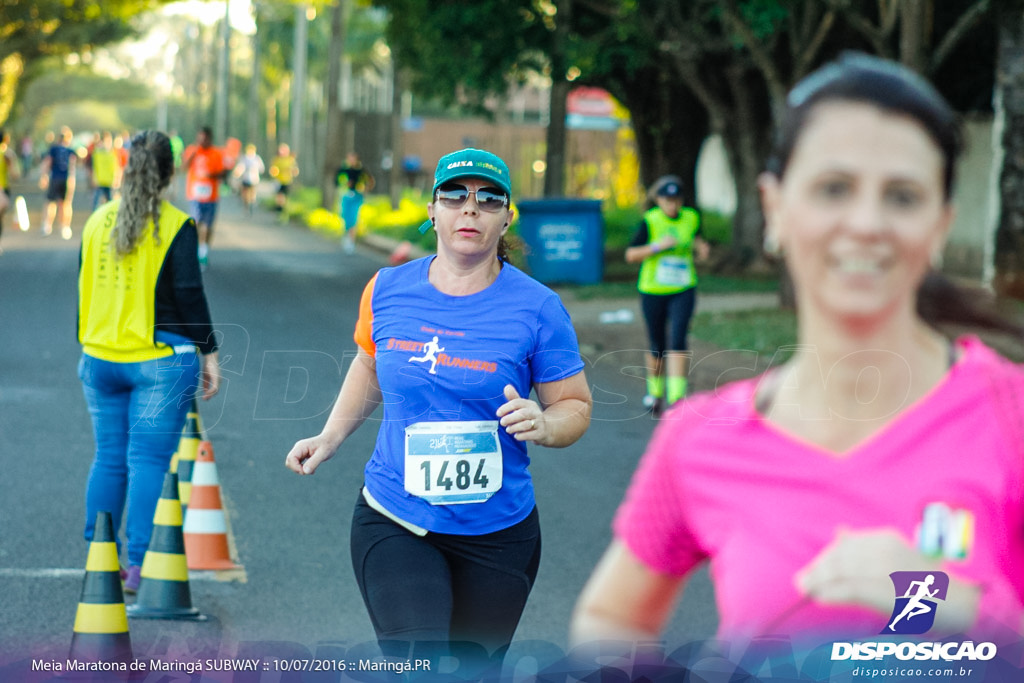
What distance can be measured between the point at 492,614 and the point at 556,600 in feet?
8.12

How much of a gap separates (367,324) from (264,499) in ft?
14.0

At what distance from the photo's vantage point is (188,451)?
6.79m

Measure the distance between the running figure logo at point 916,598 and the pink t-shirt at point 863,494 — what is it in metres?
0.02

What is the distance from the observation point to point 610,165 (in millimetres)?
44906

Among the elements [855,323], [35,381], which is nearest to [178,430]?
[855,323]

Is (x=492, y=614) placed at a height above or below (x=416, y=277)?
below

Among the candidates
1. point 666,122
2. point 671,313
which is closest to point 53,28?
point 666,122

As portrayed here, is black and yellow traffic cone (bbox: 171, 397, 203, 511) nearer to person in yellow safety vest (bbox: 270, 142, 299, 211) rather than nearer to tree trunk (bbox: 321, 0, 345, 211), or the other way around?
tree trunk (bbox: 321, 0, 345, 211)

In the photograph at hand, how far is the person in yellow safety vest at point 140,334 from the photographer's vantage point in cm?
584

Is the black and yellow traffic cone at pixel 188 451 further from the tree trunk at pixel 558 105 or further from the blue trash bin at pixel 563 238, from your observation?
the tree trunk at pixel 558 105

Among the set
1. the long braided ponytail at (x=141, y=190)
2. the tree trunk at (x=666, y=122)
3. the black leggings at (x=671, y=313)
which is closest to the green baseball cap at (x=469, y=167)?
the long braided ponytail at (x=141, y=190)

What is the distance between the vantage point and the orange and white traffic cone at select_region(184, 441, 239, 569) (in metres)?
6.57

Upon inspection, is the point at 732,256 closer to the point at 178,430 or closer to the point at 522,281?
the point at 178,430

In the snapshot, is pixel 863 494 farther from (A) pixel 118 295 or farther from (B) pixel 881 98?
(A) pixel 118 295
